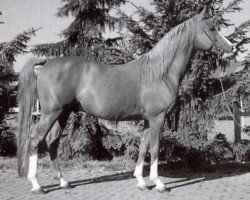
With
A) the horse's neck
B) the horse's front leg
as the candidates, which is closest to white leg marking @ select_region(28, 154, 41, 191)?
the horse's front leg

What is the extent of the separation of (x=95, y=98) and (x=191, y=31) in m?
1.93

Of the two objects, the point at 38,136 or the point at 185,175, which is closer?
the point at 38,136

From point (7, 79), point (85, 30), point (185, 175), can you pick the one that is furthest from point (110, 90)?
point (7, 79)

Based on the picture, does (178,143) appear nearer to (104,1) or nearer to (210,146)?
(210,146)

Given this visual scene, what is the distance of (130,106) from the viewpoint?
579cm

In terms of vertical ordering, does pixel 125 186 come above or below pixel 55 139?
below

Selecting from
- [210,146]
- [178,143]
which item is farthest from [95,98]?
[210,146]

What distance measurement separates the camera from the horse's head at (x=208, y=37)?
603 centimetres

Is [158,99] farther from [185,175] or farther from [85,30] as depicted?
[85,30]

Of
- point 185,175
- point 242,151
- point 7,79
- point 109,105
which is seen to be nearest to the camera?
point 109,105

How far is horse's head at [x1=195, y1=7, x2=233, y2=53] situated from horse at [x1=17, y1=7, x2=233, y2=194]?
0.05ft

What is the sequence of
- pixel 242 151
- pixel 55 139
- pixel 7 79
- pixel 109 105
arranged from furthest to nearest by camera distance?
pixel 7 79, pixel 242 151, pixel 55 139, pixel 109 105

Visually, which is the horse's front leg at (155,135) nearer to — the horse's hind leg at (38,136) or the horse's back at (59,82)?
the horse's back at (59,82)

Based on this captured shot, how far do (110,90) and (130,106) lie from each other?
16.0 inches
